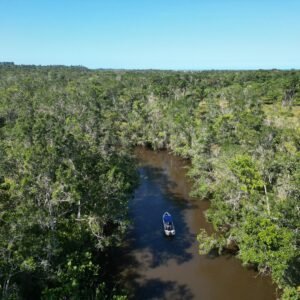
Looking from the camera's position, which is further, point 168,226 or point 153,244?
point 168,226

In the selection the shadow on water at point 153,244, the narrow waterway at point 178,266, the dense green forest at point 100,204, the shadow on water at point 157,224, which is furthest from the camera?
the shadow on water at point 157,224

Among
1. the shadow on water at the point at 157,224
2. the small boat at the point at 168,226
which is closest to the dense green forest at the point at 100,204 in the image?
the shadow on water at the point at 157,224

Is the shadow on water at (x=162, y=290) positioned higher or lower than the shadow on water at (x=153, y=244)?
lower

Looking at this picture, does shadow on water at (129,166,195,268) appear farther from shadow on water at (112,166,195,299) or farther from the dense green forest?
the dense green forest

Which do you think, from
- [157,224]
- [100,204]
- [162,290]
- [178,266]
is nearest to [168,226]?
[157,224]

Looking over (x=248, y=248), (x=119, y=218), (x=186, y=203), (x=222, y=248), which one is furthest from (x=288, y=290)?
(x=186, y=203)

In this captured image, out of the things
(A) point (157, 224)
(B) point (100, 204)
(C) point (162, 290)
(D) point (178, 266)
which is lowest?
(C) point (162, 290)

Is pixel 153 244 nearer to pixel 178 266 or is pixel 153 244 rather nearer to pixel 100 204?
pixel 178 266

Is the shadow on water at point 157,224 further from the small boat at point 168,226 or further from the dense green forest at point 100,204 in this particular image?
the dense green forest at point 100,204

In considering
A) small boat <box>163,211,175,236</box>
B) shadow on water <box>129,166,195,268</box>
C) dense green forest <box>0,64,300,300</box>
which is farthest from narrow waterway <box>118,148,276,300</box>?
dense green forest <box>0,64,300,300</box>

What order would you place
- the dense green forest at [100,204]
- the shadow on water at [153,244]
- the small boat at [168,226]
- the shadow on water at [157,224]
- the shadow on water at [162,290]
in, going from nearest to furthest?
the dense green forest at [100,204]
the shadow on water at [162,290]
the shadow on water at [153,244]
the shadow on water at [157,224]
the small boat at [168,226]
